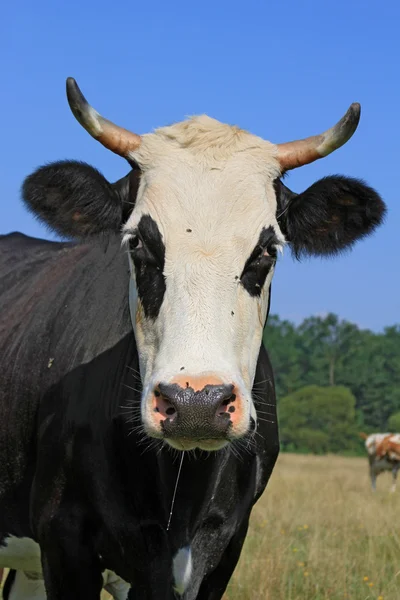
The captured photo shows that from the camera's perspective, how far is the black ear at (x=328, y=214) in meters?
4.37

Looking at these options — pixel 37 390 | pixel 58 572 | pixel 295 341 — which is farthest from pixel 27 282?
pixel 295 341

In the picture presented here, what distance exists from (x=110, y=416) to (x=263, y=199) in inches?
49.6

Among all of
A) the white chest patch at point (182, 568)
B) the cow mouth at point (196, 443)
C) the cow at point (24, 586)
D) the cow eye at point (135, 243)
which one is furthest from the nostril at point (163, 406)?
the cow at point (24, 586)

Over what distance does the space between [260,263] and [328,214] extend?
755mm

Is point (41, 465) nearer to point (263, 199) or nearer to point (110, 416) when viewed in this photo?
point (110, 416)

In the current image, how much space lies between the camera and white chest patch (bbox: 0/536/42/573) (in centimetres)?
496

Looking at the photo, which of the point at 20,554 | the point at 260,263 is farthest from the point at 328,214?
the point at 20,554

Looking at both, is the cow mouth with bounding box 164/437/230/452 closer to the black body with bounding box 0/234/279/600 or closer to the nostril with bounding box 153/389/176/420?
the nostril with bounding box 153/389/176/420

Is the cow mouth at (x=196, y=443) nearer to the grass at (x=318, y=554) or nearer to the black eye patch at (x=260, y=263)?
the black eye patch at (x=260, y=263)

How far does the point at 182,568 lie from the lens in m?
4.18

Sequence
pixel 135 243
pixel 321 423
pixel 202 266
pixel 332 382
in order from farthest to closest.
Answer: pixel 332 382, pixel 321 423, pixel 135 243, pixel 202 266

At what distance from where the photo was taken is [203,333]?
3.38 metres

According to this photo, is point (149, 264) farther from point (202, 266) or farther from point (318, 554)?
point (318, 554)

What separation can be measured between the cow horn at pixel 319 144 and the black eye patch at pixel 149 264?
0.84 metres
